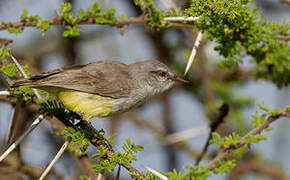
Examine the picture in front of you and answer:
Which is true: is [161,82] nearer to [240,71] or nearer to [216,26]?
[240,71]

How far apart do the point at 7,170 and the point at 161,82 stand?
217 centimetres

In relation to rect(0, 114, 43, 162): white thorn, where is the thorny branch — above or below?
above

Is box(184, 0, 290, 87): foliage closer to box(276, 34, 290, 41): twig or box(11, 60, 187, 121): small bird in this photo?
box(276, 34, 290, 41): twig

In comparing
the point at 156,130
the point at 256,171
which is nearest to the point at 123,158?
the point at 256,171

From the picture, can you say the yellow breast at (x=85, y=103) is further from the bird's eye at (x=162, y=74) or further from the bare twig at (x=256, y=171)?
the bare twig at (x=256, y=171)

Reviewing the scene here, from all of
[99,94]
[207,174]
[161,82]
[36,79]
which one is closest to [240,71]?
[161,82]

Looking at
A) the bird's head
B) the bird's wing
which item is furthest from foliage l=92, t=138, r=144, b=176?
the bird's head

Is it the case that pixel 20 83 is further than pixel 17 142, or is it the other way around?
pixel 20 83

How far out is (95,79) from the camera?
4.57 metres

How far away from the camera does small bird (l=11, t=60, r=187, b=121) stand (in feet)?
14.0

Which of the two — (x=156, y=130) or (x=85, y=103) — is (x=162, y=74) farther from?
(x=85, y=103)

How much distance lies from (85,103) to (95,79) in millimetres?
292

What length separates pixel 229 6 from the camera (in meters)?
2.80

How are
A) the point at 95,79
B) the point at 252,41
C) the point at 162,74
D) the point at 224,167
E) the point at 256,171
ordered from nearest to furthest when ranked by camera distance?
1. the point at 224,167
2. the point at 252,41
3. the point at 95,79
4. the point at 256,171
5. the point at 162,74
